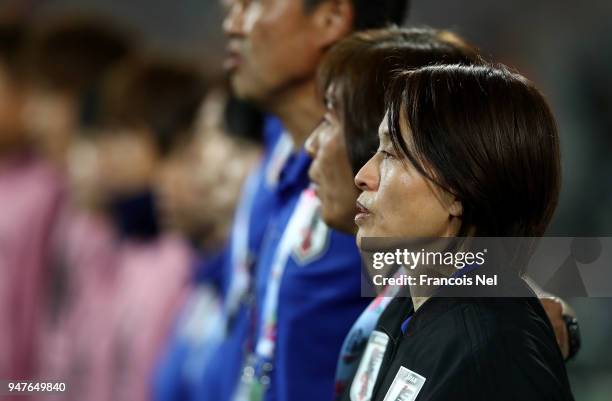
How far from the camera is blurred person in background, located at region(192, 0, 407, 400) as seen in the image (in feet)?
6.74

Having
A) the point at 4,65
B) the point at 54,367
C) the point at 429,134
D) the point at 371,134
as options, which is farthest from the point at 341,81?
the point at 4,65

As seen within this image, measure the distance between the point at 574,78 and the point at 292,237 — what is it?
1713mm

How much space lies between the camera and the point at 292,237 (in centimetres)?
214

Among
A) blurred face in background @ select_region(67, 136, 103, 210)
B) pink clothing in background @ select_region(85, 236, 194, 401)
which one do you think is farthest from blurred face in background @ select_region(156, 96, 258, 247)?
blurred face in background @ select_region(67, 136, 103, 210)

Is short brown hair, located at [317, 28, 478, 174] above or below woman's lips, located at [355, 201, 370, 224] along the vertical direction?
above

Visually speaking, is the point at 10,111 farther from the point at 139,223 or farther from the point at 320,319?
the point at 320,319

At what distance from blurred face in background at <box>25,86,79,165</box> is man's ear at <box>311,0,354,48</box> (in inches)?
85.6

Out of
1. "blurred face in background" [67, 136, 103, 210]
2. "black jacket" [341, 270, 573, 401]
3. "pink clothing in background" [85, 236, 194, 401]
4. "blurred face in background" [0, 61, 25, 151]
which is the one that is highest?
"black jacket" [341, 270, 573, 401]

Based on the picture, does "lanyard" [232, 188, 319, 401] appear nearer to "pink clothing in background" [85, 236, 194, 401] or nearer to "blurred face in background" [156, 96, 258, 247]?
"blurred face in background" [156, 96, 258, 247]

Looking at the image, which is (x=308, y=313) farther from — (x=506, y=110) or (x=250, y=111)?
(x=250, y=111)

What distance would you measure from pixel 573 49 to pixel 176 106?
4.01 ft

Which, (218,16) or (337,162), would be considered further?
(218,16)

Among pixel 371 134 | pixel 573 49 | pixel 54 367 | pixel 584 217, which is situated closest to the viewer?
pixel 371 134

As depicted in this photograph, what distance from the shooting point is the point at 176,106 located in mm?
3721
